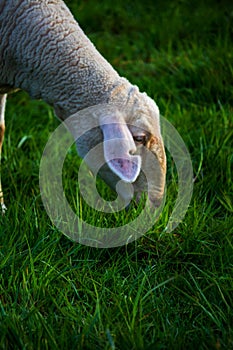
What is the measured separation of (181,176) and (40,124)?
1.35 metres

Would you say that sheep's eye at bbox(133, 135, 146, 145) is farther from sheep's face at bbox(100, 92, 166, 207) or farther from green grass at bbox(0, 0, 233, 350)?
green grass at bbox(0, 0, 233, 350)

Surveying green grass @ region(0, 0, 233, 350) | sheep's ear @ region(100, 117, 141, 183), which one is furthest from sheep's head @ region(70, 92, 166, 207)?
green grass @ region(0, 0, 233, 350)

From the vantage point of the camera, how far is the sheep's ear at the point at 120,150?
2773 mm

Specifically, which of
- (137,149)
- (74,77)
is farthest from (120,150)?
(74,77)

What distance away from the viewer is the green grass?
2.27 m

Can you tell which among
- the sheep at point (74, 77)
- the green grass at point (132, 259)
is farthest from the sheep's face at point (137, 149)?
the green grass at point (132, 259)

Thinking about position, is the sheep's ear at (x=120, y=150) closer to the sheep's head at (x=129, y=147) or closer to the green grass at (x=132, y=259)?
the sheep's head at (x=129, y=147)

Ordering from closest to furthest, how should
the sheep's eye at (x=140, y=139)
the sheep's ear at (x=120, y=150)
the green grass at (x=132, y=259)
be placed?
the green grass at (x=132, y=259) < the sheep's ear at (x=120, y=150) < the sheep's eye at (x=140, y=139)

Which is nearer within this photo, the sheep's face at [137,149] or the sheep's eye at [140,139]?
the sheep's face at [137,149]

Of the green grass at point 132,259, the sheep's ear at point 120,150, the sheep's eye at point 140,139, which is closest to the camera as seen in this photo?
the green grass at point 132,259

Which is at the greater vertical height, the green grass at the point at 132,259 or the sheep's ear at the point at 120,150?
the sheep's ear at the point at 120,150

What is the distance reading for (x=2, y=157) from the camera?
399 centimetres

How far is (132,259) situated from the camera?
291 centimetres

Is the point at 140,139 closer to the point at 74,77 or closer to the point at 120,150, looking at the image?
the point at 120,150
